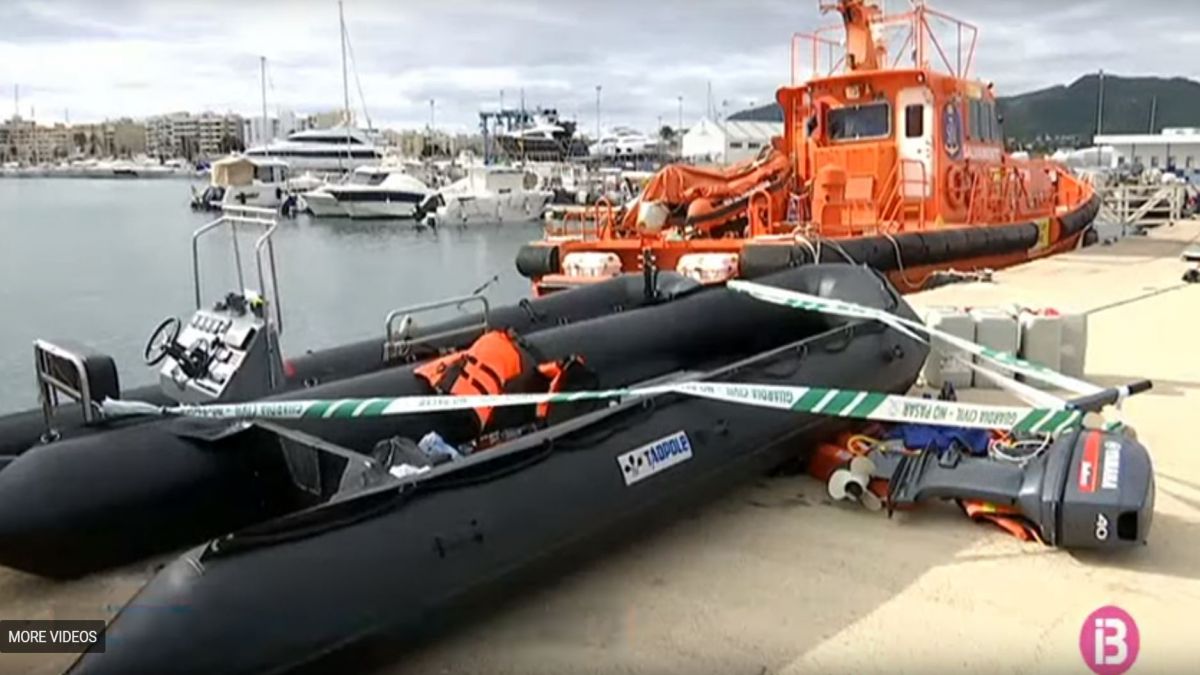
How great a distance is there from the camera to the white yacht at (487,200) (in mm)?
36906

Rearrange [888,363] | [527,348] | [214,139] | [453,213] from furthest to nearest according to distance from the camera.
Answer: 1. [214,139]
2. [453,213]
3. [888,363]
4. [527,348]

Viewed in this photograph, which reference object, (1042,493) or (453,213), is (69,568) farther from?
(453,213)

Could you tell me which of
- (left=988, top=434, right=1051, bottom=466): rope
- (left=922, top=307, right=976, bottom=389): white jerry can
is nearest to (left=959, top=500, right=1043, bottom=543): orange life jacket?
(left=988, top=434, right=1051, bottom=466): rope

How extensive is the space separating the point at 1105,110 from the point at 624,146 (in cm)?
3483

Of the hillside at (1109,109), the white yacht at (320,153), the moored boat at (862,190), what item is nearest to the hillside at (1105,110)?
the hillside at (1109,109)

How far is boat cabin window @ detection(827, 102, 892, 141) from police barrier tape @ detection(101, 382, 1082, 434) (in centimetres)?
786

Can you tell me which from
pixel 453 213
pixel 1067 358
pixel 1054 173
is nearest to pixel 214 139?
pixel 453 213

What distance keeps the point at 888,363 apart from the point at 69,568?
9.98 ft

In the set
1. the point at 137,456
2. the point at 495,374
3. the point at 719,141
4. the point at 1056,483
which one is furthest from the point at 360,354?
the point at 719,141

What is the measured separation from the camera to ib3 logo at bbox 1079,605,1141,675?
249 cm

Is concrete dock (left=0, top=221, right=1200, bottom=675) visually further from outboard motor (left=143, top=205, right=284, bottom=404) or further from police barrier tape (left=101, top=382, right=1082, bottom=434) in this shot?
outboard motor (left=143, top=205, right=284, bottom=404)

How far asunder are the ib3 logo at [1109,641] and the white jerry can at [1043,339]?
2.52m

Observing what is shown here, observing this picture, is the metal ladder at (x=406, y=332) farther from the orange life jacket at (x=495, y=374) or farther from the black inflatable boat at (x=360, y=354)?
the orange life jacket at (x=495, y=374)

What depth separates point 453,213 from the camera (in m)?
36.8
